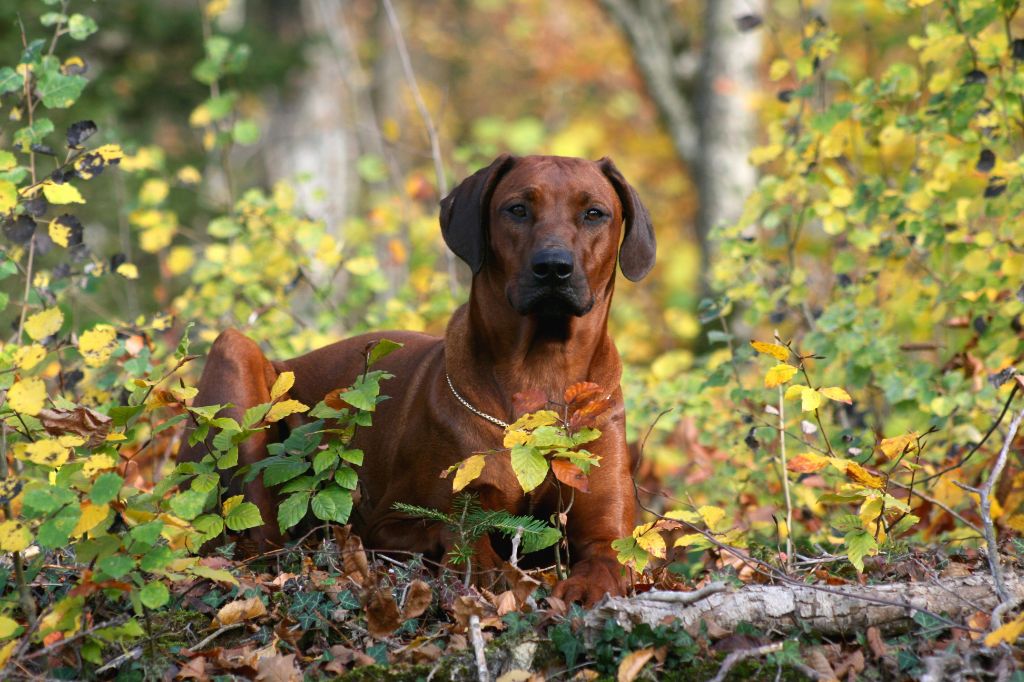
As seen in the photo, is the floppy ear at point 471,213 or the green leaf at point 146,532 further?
the floppy ear at point 471,213

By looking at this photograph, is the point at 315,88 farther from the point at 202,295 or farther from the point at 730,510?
the point at 730,510

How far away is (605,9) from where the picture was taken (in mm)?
13609

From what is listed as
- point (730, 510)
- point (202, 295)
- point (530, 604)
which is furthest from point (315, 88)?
point (530, 604)

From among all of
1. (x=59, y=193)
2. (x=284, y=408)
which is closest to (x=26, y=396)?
(x=284, y=408)

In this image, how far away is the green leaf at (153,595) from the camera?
2.96 meters

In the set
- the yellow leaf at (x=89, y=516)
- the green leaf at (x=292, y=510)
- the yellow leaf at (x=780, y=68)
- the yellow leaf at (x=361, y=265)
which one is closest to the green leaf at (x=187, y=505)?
the yellow leaf at (x=89, y=516)

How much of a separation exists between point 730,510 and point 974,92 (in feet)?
7.23

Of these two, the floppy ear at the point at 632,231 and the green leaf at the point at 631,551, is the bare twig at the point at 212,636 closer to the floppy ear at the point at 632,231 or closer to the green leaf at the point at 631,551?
the green leaf at the point at 631,551

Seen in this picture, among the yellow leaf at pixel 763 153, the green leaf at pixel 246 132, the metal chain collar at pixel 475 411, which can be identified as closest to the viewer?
the metal chain collar at pixel 475 411

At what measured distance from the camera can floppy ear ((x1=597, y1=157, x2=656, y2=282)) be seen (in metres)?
4.59

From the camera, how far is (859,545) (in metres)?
3.49

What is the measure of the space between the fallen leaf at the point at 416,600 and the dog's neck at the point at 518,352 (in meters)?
0.91

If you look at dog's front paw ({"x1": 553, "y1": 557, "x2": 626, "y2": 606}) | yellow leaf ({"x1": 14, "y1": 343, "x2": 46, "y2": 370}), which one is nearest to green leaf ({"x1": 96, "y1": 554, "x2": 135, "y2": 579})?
yellow leaf ({"x1": 14, "y1": 343, "x2": 46, "y2": 370})

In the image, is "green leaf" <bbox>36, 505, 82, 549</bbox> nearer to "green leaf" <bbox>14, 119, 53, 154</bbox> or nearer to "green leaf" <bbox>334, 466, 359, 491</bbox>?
"green leaf" <bbox>334, 466, 359, 491</bbox>
